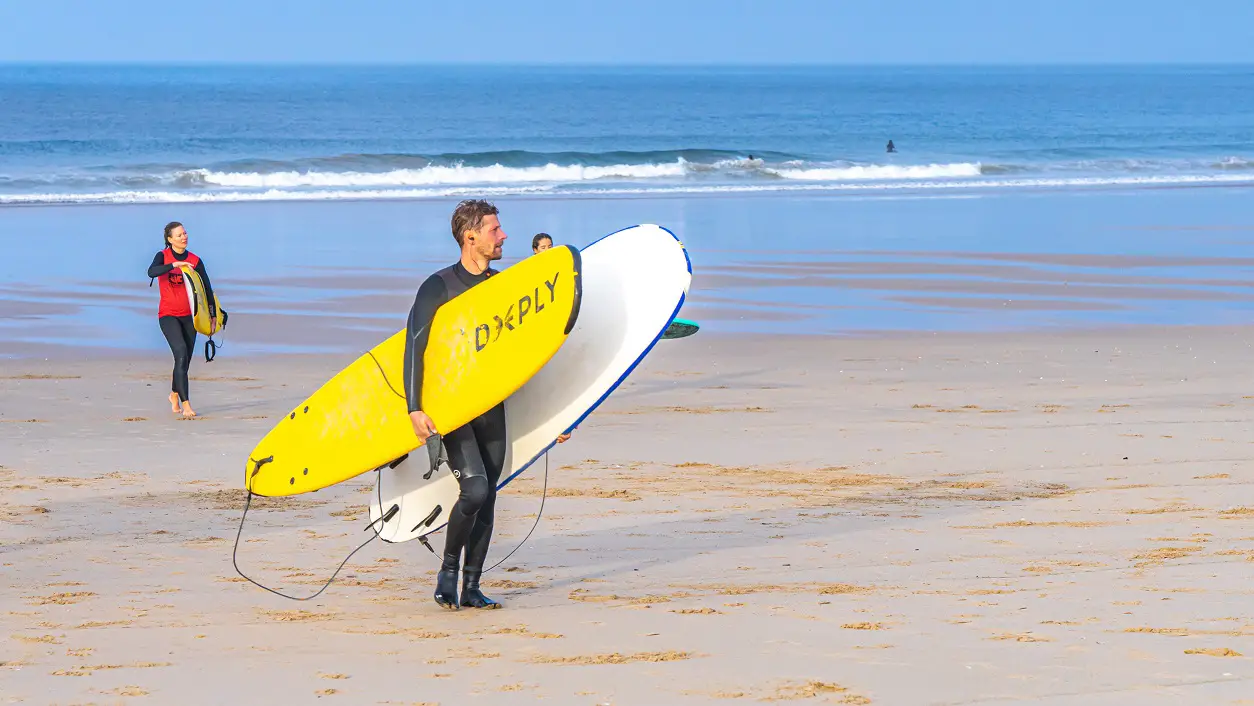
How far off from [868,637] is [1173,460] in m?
3.52

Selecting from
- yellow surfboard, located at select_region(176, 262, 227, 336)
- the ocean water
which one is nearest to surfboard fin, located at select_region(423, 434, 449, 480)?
yellow surfboard, located at select_region(176, 262, 227, 336)

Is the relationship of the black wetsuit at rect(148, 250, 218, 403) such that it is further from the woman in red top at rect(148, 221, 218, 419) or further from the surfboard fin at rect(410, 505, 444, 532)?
the surfboard fin at rect(410, 505, 444, 532)

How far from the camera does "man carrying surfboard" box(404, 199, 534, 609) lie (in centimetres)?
463

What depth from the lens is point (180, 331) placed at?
901 centimetres

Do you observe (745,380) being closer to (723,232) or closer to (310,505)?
(310,505)

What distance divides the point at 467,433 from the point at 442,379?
192mm

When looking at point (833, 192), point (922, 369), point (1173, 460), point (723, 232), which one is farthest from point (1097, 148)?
point (1173, 460)

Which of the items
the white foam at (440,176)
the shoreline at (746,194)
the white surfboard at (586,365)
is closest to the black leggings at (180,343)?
the white surfboard at (586,365)

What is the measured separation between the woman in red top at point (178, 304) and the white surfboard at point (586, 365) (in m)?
4.09

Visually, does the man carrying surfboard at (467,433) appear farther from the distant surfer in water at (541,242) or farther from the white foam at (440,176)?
the white foam at (440,176)

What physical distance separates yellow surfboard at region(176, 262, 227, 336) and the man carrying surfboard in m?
4.55

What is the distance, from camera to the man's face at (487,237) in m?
4.67

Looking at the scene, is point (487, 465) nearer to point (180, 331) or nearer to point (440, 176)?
point (180, 331)

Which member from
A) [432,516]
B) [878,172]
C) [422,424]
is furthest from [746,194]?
[422,424]
